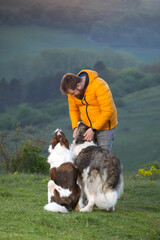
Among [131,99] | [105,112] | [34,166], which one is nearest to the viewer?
[105,112]

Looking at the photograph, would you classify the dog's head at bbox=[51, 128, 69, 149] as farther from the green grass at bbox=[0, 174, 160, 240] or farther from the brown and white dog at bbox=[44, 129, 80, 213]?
the green grass at bbox=[0, 174, 160, 240]

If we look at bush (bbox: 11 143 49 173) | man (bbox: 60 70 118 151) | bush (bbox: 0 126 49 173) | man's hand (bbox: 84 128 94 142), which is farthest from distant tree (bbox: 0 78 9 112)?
man's hand (bbox: 84 128 94 142)

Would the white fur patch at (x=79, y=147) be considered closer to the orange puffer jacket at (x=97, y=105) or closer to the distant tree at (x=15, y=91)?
the orange puffer jacket at (x=97, y=105)

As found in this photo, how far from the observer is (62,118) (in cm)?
1983

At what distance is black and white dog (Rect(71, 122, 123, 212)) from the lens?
527 centimetres

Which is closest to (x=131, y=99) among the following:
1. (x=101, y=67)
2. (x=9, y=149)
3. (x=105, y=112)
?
(x=101, y=67)

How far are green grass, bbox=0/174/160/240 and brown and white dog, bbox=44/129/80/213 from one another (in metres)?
0.19

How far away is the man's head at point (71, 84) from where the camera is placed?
5.30 m

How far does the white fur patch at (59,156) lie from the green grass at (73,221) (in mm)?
744

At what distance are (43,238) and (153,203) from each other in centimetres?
367

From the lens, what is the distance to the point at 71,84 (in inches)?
209

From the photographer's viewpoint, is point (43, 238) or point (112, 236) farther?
point (112, 236)

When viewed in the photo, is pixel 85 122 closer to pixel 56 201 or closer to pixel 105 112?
pixel 105 112

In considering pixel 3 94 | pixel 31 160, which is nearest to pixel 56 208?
pixel 31 160
